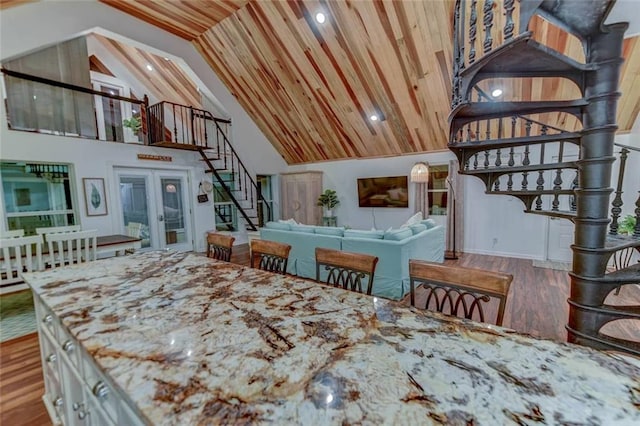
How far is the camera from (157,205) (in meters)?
5.80

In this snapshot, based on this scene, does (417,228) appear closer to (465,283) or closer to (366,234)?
(366,234)

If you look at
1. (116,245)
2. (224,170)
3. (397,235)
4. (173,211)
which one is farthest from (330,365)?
(224,170)

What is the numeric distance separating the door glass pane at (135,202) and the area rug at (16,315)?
1.77m

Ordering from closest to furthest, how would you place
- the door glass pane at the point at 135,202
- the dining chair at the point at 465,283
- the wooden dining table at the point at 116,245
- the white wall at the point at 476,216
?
1. the dining chair at the point at 465,283
2. the wooden dining table at the point at 116,245
3. the door glass pane at the point at 135,202
4. the white wall at the point at 476,216

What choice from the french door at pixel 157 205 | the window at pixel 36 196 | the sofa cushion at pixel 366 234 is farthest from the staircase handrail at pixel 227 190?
the sofa cushion at pixel 366 234

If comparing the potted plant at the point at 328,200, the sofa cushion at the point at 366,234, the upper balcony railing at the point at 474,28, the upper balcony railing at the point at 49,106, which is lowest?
the sofa cushion at the point at 366,234

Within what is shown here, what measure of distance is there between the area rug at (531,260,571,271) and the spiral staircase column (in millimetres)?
3828

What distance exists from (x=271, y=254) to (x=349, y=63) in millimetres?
4064

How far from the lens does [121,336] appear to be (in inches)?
39.6

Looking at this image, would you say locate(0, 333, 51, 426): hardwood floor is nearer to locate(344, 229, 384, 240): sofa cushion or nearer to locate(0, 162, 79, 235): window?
locate(0, 162, 79, 235): window

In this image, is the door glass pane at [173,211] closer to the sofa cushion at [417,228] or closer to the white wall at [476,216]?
the white wall at [476,216]

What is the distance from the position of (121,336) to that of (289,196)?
6.91 meters

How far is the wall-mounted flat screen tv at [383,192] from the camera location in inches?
266

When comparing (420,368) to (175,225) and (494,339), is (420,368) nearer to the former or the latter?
(494,339)
